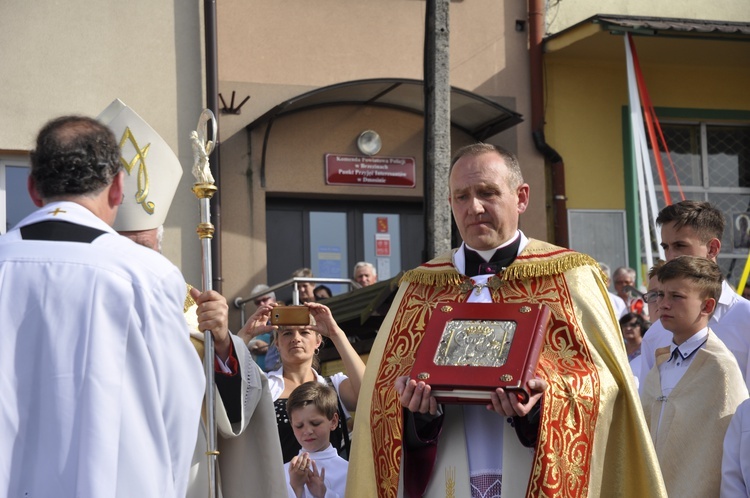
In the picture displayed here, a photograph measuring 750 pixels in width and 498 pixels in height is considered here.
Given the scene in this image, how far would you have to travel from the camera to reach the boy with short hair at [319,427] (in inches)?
249

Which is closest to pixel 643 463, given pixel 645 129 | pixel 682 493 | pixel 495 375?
pixel 495 375

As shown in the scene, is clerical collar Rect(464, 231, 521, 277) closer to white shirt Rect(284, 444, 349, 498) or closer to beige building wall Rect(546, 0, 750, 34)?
white shirt Rect(284, 444, 349, 498)

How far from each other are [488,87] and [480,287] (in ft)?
32.4

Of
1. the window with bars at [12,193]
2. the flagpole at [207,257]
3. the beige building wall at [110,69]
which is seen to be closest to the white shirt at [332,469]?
the flagpole at [207,257]

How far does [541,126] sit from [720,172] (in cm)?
244

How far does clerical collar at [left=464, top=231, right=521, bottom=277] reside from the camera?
5.20 m

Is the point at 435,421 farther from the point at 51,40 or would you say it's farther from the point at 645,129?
the point at 645,129

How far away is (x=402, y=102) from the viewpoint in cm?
1427

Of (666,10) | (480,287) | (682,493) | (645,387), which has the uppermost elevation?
(666,10)

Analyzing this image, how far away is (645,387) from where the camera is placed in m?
6.45

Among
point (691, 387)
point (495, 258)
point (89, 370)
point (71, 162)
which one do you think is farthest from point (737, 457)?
point (71, 162)

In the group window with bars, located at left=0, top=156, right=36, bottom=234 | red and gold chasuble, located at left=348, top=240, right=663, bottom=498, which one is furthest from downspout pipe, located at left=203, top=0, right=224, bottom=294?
red and gold chasuble, located at left=348, top=240, right=663, bottom=498

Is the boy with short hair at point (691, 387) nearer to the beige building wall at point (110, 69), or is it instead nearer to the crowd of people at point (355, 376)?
the crowd of people at point (355, 376)

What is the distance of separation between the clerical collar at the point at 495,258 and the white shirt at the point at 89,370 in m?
1.69
